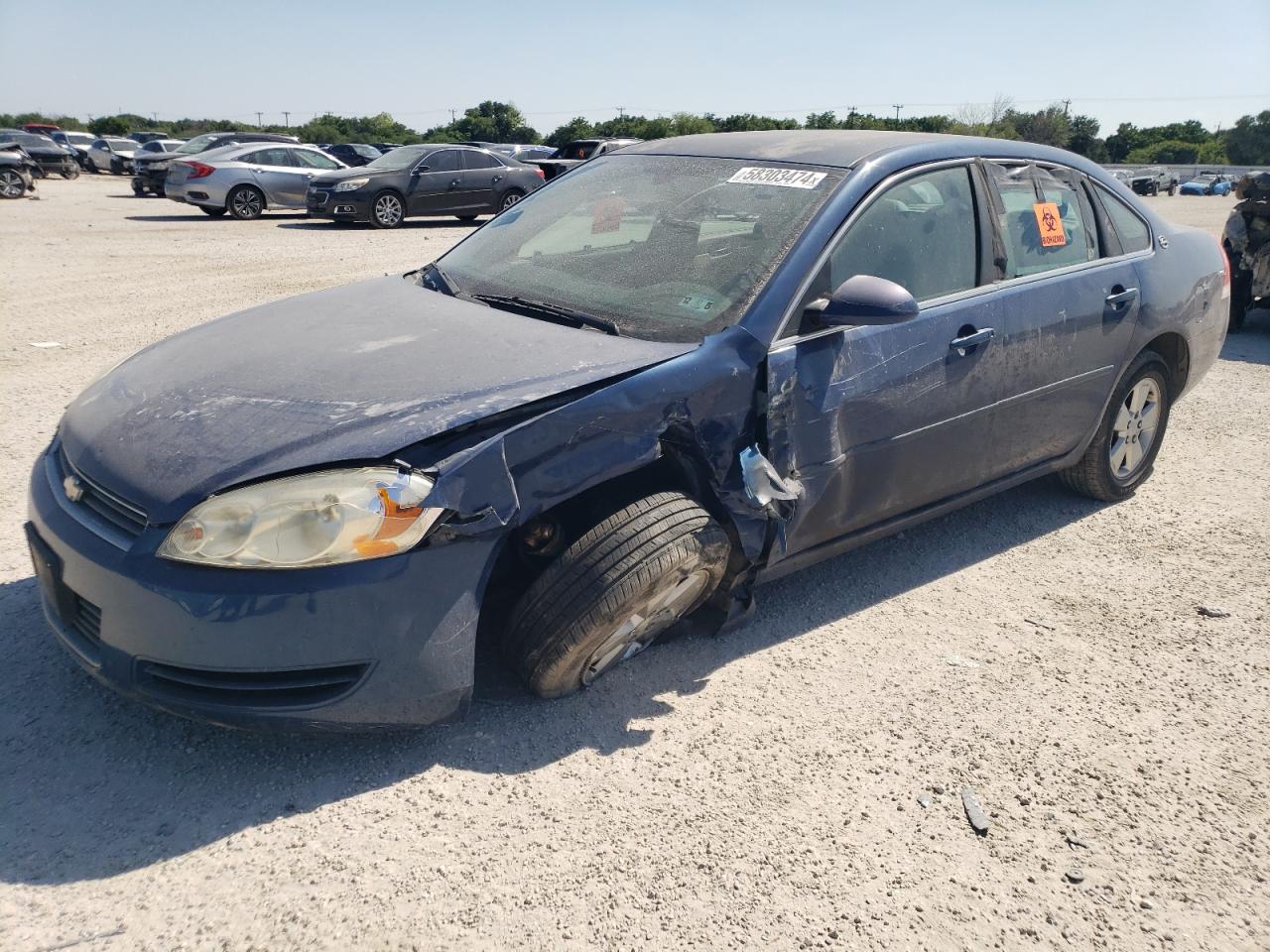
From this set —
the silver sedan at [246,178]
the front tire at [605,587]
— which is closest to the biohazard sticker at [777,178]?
the front tire at [605,587]

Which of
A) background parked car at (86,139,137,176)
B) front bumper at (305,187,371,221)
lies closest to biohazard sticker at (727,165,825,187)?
front bumper at (305,187,371,221)

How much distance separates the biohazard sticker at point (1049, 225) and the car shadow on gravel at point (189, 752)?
1.98 meters

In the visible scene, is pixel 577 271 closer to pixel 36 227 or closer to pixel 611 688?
pixel 611 688

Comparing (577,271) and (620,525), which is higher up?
(577,271)

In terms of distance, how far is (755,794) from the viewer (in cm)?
260

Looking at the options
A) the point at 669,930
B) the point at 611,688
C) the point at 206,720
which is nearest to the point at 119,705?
the point at 206,720

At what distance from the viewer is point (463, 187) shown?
16.9 meters

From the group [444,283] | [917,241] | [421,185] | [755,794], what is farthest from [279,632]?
[421,185]

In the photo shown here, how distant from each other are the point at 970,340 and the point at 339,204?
14133 mm

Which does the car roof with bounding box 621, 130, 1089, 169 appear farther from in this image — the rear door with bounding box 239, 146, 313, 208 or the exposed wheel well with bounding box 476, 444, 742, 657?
the rear door with bounding box 239, 146, 313, 208

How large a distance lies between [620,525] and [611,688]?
1.98ft

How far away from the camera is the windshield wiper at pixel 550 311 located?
310cm

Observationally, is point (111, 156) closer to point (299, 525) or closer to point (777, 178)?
point (777, 178)

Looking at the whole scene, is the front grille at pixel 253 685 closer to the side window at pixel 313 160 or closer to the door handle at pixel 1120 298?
the door handle at pixel 1120 298
